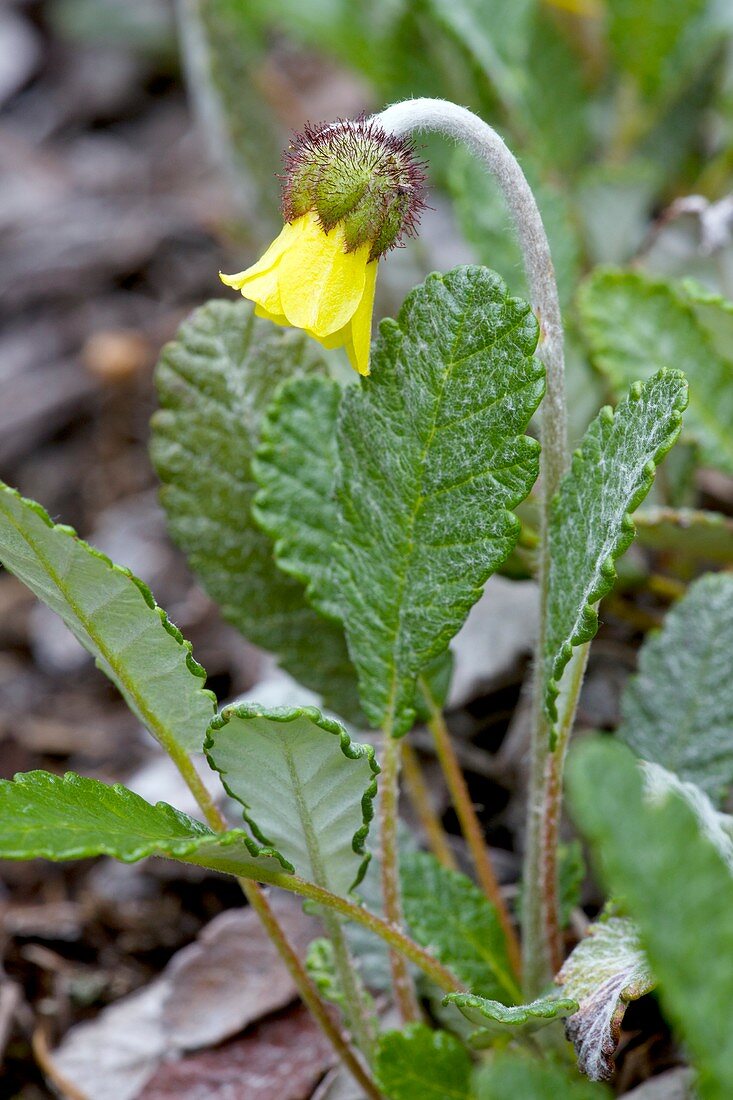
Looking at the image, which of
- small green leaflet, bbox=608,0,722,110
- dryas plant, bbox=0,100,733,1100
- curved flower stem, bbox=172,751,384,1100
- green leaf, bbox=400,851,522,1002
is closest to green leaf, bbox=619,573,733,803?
dryas plant, bbox=0,100,733,1100

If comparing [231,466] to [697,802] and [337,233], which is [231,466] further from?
[697,802]

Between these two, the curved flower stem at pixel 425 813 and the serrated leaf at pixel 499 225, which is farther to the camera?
the serrated leaf at pixel 499 225

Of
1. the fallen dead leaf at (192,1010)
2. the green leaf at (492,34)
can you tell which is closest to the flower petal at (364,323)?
the fallen dead leaf at (192,1010)

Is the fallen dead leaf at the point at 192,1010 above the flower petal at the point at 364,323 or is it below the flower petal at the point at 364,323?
below

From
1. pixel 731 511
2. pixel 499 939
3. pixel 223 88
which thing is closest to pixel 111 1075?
pixel 499 939

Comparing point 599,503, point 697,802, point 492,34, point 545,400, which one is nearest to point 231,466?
point 545,400

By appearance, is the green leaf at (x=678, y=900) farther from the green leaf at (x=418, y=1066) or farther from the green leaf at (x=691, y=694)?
the green leaf at (x=691, y=694)

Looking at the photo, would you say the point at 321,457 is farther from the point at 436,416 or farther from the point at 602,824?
the point at 602,824
